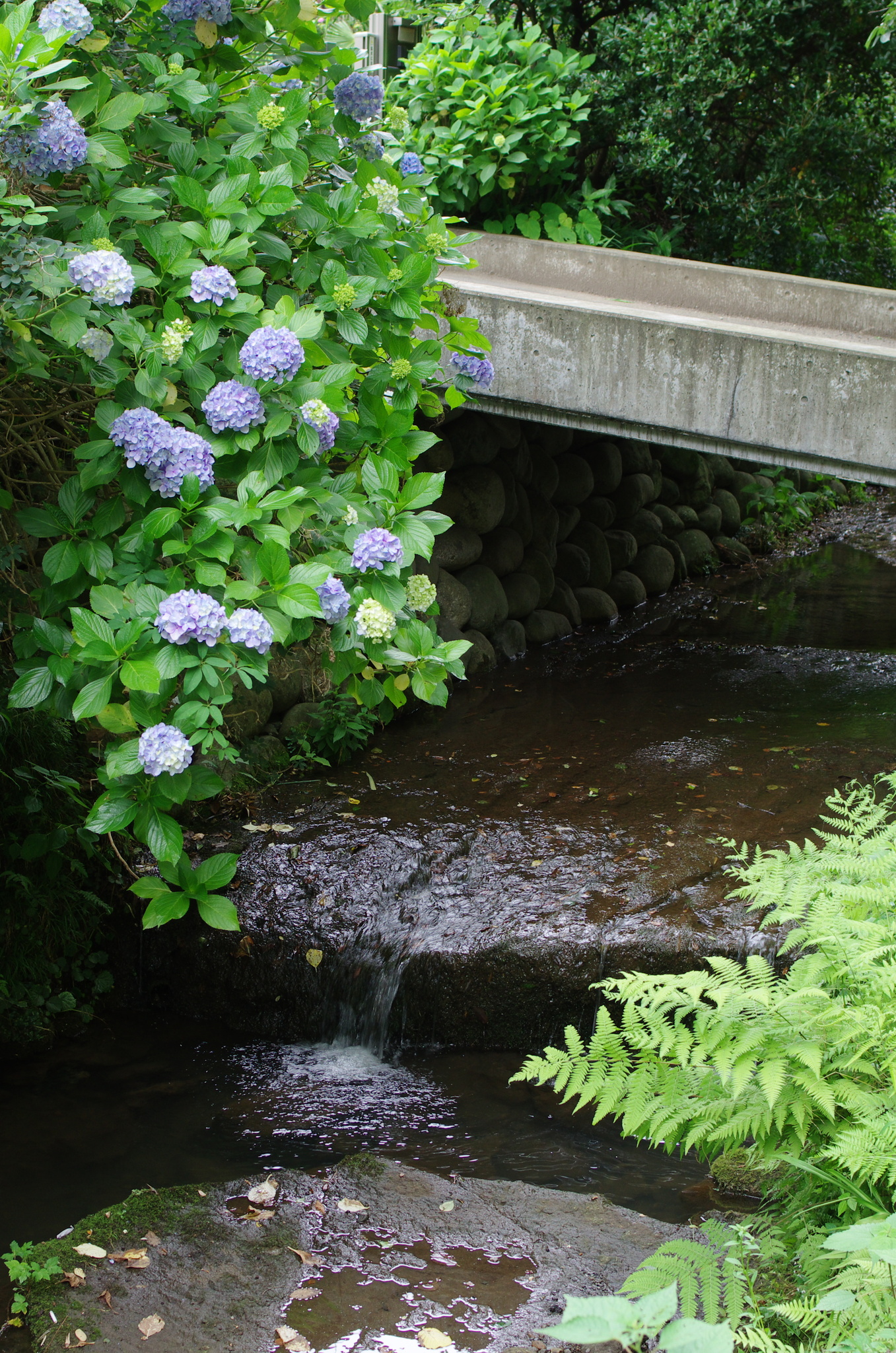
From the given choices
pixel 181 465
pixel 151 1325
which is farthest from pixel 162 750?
pixel 151 1325

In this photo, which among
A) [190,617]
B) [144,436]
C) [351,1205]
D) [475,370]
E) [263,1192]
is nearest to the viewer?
[190,617]

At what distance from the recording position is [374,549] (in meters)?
2.46

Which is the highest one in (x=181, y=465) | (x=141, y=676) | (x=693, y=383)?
(x=693, y=383)

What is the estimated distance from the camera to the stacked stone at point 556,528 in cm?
748

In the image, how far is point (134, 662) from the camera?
224cm

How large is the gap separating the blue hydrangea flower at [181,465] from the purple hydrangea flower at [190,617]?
301mm

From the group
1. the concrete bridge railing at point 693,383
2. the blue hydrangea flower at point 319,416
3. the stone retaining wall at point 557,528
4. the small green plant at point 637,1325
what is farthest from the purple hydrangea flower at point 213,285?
the stone retaining wall at point 557,528

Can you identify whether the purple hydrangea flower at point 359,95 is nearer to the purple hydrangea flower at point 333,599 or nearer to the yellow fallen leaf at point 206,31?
the yellow fallen leaf at point 206,31

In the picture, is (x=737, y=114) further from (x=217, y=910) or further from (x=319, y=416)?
(x=217, y=910)

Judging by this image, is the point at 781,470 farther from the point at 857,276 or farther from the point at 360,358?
the point at 360,358

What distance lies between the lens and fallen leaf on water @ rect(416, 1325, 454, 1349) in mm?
2693

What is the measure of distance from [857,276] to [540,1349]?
9.86m

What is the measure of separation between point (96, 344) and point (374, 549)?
0.75m

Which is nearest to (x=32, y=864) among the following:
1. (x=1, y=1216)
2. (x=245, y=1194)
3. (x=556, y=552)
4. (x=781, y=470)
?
(x=1, y=1216)
